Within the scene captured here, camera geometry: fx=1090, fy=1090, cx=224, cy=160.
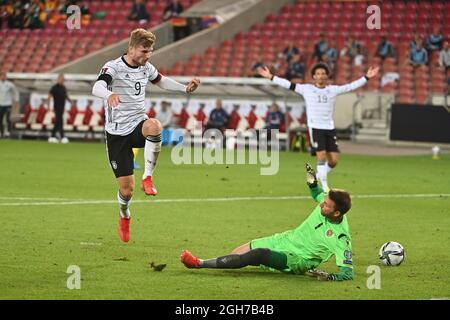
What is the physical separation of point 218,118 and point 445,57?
7.87m

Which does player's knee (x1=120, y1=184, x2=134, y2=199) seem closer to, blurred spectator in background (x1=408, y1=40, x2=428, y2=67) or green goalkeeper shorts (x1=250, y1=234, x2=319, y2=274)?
green goalkeeper shorts (x1=250, y1=234, x2=319, y2=274)

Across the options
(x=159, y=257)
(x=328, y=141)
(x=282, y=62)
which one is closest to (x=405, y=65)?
(x=282, y=62)

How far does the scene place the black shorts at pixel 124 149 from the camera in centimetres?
1400

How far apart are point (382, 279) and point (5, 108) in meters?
26.5

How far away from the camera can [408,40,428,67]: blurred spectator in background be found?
36906 millimetres

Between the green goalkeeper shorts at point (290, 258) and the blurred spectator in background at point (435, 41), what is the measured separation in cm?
2670

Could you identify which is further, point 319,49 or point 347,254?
point 319,49

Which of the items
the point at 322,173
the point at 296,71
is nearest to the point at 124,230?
the point at 322,173

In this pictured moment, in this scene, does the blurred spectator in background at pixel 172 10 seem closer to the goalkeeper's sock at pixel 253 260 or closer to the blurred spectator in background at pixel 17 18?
the blurred spectator in background at pixel 17 18

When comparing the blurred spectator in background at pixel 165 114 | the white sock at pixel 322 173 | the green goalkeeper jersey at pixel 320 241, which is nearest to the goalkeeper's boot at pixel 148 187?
the green goalkeeper jersey at pixel 320 241

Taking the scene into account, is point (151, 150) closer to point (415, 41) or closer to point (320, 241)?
point (320, 241)

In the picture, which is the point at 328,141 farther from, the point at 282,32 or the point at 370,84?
the point at 282,32

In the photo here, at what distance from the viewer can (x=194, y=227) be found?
16016 mm

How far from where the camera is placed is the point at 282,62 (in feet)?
128
